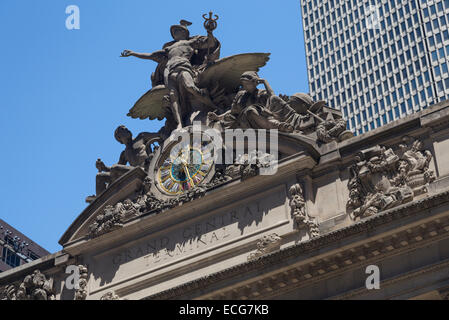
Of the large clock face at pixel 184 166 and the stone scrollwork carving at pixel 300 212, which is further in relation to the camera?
the large clock face at pixel 184 166

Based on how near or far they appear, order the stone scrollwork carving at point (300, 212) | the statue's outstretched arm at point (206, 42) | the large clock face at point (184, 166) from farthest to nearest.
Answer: the statue's outstretched arm at point (206, 42) < the large clock face at point (184, 166) < the stone scrollwork carving at point (300, 212)

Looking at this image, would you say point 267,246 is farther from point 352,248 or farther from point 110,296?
point 110,296

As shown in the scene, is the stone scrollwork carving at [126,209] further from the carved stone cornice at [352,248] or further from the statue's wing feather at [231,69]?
the statue's wing feather at [231,69]

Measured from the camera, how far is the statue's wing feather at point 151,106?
3875 cm

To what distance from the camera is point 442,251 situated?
27297 millimetres

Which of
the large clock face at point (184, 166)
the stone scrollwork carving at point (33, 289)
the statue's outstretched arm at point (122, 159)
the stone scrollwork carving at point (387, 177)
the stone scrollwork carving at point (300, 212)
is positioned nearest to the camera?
the stone scrollwork carving at point (387, 177)

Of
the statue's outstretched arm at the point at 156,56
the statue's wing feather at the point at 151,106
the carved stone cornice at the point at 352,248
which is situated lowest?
the carved stone cornice at the point at 352,248

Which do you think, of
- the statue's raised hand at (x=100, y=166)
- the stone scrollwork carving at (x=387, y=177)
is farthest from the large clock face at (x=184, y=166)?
the stone scrollwork carving at (x=387, y=177)

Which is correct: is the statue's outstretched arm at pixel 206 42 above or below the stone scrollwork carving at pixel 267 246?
above

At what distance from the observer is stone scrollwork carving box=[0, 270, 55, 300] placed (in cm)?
3562

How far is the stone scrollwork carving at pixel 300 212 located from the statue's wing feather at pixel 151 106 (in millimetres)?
9125

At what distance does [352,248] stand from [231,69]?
11.0 metres

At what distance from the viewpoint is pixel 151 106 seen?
39.4 metres
